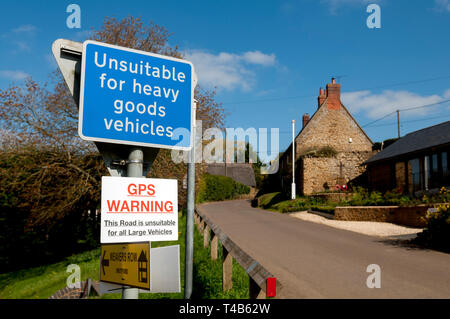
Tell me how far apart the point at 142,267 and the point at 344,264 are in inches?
291

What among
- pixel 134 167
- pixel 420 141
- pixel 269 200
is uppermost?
pixel 420 141

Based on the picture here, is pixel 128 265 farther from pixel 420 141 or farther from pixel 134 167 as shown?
pixel 420 141

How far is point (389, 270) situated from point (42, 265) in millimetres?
15666

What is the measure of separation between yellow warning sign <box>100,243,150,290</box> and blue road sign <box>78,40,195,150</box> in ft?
2.32

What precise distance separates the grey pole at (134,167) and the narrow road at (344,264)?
351 cm

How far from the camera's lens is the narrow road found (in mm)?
6320

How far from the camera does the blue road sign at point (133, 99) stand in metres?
2.44

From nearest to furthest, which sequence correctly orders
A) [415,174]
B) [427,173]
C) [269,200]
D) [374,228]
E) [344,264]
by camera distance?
[344,264]
[374,228]
[427,173]
[415,174]
[269,200]

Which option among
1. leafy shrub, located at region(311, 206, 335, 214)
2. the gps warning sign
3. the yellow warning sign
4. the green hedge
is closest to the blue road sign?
the gps warning sign

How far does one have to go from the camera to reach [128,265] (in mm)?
2377

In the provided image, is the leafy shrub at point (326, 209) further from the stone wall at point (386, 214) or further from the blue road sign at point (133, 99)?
the blue road sign at point (133, 99)

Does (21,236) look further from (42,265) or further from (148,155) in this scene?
(148,155)

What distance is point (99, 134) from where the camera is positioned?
242 centimetres

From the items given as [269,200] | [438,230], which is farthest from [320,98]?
[438,230]
